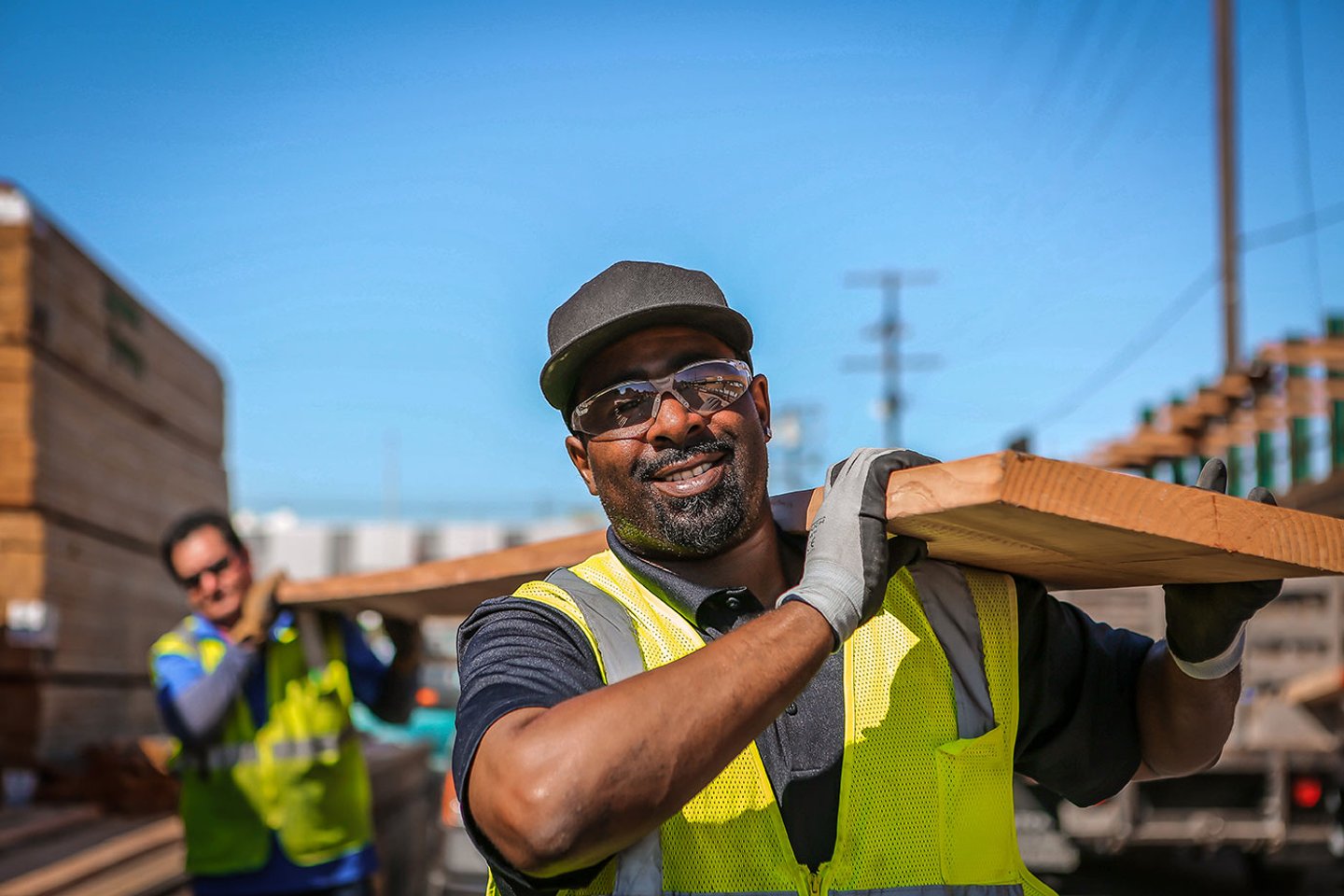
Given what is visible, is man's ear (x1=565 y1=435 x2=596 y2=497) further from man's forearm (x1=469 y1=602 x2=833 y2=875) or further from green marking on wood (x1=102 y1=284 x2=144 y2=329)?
green marking on wood (x1=102 y1=284 x2=144 y2=329)

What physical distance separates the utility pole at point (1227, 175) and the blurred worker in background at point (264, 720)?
1308 cm

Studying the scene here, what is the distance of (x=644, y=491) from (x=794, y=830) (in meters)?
0.61

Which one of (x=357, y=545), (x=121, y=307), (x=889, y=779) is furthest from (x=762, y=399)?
(x=357, y=545)

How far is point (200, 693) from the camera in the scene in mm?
4797

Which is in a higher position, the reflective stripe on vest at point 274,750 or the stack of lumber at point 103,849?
the reflective stripe on vest at point 274,750

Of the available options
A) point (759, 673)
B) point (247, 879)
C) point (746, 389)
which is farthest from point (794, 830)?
point (247, 879)

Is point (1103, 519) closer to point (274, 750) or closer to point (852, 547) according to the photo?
point (852, 547)

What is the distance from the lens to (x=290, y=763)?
15.9 ft

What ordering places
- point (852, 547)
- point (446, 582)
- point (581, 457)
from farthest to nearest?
point (446, 582) < point (581, 457) < point (852, 547)

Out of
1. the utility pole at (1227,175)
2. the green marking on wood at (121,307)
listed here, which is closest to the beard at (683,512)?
the green marking on wood at (121,307)

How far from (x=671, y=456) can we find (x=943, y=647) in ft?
1.78

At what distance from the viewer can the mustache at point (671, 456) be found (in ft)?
7.67

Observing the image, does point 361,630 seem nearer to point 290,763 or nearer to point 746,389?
point 290,763

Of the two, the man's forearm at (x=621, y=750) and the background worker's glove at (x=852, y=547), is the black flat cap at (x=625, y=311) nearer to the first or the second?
the background worker's glove at (x=852, y=547)
